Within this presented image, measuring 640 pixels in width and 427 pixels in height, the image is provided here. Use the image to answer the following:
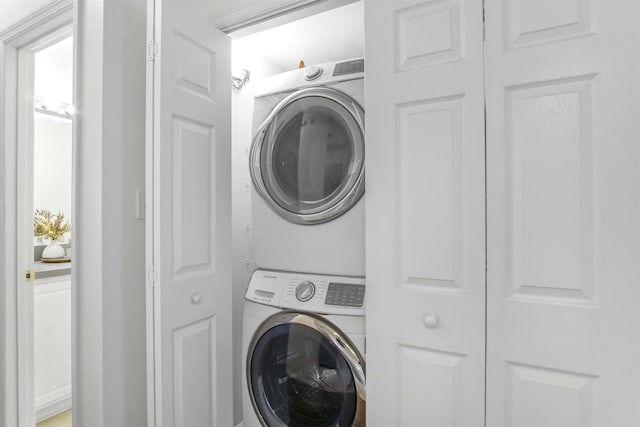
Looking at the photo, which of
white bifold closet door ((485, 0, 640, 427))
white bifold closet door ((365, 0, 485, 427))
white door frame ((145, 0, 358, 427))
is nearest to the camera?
white bifold closet door ((485, 0, 640, 427))

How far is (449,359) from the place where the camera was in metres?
1.06

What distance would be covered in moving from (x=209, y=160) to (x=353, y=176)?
0.61m

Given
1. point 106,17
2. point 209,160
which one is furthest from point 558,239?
point 106,17

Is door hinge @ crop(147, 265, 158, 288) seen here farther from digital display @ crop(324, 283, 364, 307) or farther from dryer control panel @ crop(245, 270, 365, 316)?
digital display @ crop(324, 283, 364, 307)

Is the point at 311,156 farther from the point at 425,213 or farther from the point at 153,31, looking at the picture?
the point at 153,31

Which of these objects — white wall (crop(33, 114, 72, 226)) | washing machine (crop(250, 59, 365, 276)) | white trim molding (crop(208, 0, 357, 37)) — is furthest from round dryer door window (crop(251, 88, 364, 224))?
white wall (crop(33, 114, 72, 226))

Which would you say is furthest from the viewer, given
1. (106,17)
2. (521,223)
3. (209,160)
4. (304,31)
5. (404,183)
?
(304,31)

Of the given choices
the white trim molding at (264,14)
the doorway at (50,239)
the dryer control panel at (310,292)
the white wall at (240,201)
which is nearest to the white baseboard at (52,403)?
the doorway at (50,239)

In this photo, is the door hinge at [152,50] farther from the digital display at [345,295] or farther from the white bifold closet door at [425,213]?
the digital display at [345,295]

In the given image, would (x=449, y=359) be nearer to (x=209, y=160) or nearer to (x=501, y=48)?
(x=501, y=48)

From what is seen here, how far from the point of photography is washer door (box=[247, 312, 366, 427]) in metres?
1.35

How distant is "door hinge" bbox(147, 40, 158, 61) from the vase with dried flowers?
215 centimetres

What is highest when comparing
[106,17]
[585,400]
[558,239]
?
[106,17]

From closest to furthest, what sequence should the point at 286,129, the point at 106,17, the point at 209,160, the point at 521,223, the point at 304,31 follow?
1. the point at 521,223
2. the point at 106,17
3. the point at 209,160
4. the point at 286,129
5. the point at 304,31
